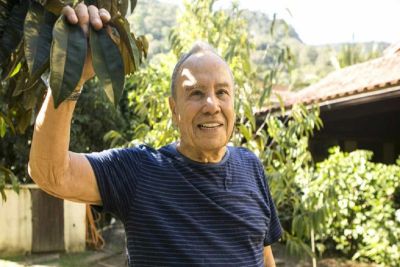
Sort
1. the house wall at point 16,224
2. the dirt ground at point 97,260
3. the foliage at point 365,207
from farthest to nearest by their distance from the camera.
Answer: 1. the house wall at point 16,224
2. the dirt ground at point 97,260
3. the foliage at point 365,207

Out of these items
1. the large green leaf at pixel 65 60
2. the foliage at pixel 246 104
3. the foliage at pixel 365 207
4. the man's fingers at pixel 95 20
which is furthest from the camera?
the foliage at pixel 365 207

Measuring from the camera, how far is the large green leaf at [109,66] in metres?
1.06

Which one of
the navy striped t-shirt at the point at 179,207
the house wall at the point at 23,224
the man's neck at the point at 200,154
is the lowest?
the house wall at the point at 23,224

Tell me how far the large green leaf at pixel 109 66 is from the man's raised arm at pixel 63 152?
0.05 metres

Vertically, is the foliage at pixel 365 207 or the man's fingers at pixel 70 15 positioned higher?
the man's fingers at pixel 70 15

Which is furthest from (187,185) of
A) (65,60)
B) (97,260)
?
(97,260)

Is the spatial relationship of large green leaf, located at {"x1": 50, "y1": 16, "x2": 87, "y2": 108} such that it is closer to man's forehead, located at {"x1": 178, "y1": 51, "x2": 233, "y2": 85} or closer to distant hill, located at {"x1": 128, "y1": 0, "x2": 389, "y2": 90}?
man's forehead, located at {"x1": 178, "y1": 51, "x2": 233, "y2": 85}

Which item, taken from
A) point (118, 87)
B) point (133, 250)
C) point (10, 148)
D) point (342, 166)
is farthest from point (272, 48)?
point (10, 148)

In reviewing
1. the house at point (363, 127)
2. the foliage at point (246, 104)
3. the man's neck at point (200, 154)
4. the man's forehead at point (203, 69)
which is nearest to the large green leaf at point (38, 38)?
the man's forehead at point (203, 69)

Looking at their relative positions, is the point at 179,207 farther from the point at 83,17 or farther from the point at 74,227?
the point at 74,227

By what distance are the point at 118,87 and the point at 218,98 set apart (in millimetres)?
687

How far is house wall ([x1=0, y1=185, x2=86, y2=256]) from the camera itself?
6.80 metres

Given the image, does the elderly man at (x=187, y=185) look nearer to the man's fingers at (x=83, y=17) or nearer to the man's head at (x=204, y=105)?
the man's head at (x=204, y=105)

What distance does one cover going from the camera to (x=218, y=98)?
67.4 inches
